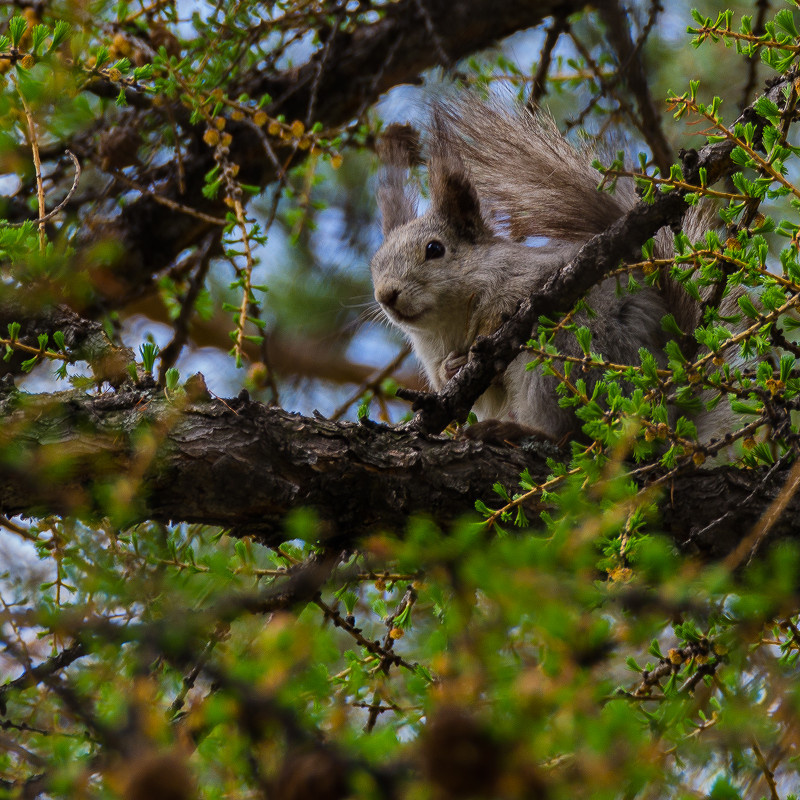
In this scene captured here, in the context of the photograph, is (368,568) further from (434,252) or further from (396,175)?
(396,175)

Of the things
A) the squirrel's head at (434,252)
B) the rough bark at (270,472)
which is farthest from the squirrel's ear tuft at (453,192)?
the rough bark at (270,472)

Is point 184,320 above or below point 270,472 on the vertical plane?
above

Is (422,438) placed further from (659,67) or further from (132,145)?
(659,67)

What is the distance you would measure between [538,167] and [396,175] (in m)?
0.62

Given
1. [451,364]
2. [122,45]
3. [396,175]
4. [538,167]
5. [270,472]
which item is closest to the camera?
[270,472]

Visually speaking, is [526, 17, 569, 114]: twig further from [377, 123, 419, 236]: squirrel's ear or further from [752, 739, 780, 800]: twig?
[752, 739, 780, 800]: twig

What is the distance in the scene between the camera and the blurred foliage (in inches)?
19.9

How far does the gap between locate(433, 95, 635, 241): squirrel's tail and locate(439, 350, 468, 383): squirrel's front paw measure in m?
0.34

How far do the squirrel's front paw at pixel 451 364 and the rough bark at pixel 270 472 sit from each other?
504 mm

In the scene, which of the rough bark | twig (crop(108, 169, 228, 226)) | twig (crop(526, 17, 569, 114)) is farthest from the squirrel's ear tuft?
the rough bark

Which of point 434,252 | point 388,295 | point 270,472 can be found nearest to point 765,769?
point 270,472

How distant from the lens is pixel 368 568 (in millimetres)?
742

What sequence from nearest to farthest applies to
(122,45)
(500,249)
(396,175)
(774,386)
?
(774,386)
(122,45)
(500,249)
(396,175)

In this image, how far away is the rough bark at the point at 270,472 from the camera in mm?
1206
